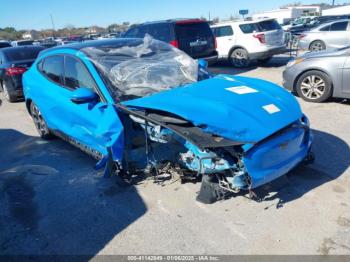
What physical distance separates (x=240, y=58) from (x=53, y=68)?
28.3 ft

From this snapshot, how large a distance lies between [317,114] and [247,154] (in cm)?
377

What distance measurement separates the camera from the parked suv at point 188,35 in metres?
9.55

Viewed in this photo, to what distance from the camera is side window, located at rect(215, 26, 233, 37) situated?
40.3ft

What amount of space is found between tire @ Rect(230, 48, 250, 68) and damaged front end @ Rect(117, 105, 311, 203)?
28.8 ft

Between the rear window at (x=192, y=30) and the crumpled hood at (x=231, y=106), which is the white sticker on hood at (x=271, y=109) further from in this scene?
the rear window at (x=192, y=30)

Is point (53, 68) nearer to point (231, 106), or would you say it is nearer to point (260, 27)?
point (231, 106)

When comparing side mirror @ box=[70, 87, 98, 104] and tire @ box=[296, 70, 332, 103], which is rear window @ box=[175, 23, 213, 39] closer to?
tire @ box=[296, 70, 332, 103]

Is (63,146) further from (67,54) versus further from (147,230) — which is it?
(147,230)

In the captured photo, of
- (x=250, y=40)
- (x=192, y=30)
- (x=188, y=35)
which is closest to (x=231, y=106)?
(x=188, y=35)

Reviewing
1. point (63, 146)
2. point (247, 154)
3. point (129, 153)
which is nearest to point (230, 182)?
point (247, 154)

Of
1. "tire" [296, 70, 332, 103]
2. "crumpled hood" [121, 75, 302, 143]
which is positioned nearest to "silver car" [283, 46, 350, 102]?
"tire" [296, 70, 332, 103]

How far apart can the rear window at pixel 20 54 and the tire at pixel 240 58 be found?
6947 mm

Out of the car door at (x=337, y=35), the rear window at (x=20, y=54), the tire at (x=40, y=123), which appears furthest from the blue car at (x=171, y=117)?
the car door at (x=337, y=35)

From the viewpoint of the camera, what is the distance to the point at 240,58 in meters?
12.1
